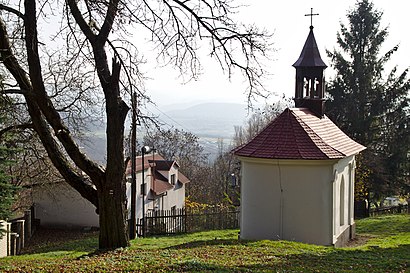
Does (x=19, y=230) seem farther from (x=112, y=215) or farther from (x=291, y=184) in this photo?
(x=112, y=215)

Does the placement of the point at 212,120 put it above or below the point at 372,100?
above

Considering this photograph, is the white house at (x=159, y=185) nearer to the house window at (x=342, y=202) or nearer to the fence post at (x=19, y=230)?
the fence post at (x=19, y=230)

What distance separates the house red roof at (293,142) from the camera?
56.7 ft

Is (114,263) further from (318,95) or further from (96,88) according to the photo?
(318,95)

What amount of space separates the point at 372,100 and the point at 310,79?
14920mm

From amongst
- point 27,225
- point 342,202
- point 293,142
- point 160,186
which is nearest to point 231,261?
point 293,142

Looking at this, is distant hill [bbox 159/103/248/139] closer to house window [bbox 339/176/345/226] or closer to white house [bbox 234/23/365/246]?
house window [bbox 339/176/345/226]

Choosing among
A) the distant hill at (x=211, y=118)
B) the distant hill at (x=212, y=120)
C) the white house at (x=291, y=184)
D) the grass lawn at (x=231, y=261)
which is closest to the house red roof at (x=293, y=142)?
the white house at (x=291, y=184)

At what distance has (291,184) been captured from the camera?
679 inches

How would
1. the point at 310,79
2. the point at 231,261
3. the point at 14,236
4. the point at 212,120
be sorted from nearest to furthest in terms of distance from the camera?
1. the point at 231,261
2. the point at 14,236
3. the point at 310,79
4. the point at 212,120

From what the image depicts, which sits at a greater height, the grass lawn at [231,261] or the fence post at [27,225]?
the grass lawn at [231,261]

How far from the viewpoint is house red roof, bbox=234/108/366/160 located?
1728cm

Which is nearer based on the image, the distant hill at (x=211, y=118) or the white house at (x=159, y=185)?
the white house at (x=159, y=185)

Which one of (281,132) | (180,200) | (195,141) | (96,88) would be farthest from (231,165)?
(96,88)
